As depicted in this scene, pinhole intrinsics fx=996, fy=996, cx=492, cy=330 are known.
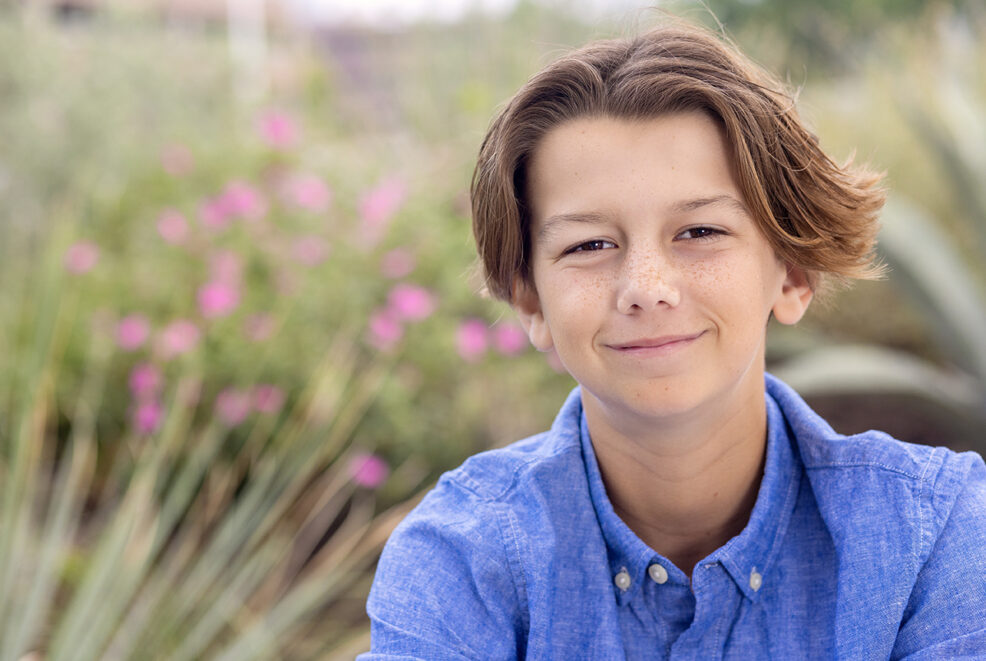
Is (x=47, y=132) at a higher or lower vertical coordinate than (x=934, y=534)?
higher

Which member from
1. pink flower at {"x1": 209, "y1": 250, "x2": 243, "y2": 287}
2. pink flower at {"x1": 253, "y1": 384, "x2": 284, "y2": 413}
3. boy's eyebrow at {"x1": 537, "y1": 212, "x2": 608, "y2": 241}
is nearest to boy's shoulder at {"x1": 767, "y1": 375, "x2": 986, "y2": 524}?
boy's eyebrow at {"x1": 537, "y1": 212, "x2": 608, "y2": 241}

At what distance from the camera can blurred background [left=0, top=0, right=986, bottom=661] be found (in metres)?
2.36

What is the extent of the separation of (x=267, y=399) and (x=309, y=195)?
1.12 meters

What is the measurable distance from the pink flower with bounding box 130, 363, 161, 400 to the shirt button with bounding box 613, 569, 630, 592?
8.05ft

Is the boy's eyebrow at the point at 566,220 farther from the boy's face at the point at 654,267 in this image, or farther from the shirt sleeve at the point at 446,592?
the shirt sleeve at the point at 446,592

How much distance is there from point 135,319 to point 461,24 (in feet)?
16.6

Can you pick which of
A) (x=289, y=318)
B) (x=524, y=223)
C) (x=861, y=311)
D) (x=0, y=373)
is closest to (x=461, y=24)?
(x=861, y=311)

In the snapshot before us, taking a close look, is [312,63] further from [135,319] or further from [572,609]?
[572,609]

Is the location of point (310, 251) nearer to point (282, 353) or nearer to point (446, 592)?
point (282, 353)

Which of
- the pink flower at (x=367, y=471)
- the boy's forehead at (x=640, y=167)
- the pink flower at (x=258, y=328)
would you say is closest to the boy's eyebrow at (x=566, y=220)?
the boy's forehead at (x=640, y=167)

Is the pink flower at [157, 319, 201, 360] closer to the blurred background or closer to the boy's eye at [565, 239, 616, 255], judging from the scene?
the blurred background

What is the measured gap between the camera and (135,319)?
3705 mm

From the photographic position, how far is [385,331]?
3.58 m

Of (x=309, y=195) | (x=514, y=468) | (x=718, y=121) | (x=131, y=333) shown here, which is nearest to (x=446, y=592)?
(x=514, y=468)
